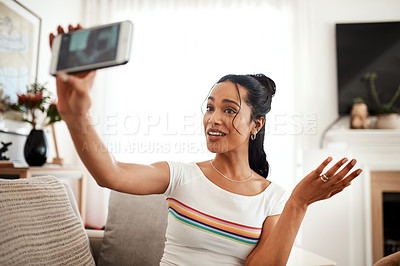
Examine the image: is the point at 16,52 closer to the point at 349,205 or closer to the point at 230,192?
the point at 230,192

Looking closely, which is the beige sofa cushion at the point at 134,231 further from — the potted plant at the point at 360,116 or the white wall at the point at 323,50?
the potted plant at the point at 360,116

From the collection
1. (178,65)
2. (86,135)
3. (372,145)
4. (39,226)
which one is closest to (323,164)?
(86,135)

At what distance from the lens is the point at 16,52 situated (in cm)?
247

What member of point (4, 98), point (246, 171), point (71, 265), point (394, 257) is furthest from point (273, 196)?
point (4, 98)

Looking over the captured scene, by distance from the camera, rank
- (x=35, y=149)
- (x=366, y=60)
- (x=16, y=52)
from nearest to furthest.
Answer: (x=35, y=149) < (x=16, y=52) < (x=366, y=60)

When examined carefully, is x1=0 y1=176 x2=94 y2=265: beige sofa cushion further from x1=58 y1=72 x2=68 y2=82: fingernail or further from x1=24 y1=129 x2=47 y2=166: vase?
x1=24 y1=129 x2=47 y2=166: vase

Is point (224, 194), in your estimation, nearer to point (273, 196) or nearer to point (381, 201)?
point (273, 196)

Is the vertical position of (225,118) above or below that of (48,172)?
above

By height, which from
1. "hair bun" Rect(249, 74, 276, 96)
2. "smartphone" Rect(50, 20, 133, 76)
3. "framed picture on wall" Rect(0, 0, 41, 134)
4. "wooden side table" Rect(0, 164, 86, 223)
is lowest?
"wooden side table" Rect(0, 164, 86, 223)

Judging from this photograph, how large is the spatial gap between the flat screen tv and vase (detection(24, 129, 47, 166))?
2.62 meters

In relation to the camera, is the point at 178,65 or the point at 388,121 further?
the point at 178,65

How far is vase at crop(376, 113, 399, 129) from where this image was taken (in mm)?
3047

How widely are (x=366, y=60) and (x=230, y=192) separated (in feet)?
9.26

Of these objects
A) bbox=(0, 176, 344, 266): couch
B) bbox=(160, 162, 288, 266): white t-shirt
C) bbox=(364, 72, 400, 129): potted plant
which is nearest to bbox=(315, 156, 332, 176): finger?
bbox=(160, 162, 288, 266): white t-shirt
